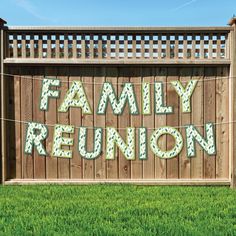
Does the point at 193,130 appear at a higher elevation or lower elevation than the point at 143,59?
lower

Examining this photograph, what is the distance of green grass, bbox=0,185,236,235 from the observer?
3.22m

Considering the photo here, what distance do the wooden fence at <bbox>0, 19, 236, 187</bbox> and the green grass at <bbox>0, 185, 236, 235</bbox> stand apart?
0.30 meters

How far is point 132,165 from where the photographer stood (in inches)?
210

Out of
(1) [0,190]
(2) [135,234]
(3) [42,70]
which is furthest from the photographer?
(3) [42,70]

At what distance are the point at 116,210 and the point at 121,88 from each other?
6.34 ft

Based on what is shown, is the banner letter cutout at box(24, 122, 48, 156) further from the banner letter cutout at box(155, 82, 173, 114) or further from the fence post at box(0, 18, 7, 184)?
the banner letter cutout at box(155, 82, 173, 114)

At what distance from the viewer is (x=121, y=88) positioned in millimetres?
5250

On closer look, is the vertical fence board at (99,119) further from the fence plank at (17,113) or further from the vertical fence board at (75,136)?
the fence plank at (17,113)

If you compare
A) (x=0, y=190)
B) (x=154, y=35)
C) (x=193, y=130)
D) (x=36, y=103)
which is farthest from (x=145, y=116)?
(x=0, y=190)

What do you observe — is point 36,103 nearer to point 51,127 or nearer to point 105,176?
point 51,127

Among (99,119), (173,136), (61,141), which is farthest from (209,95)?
(61,141)

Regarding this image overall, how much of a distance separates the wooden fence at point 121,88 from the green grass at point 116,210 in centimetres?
30

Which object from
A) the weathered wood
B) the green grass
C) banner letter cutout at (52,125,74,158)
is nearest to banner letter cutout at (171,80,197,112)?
the weathered wood

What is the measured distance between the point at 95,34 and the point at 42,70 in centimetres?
90
